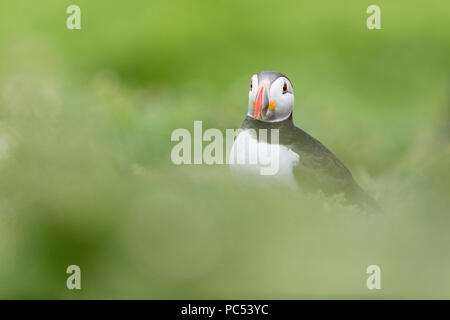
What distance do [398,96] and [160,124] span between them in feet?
7.40

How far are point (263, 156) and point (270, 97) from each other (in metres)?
0.26

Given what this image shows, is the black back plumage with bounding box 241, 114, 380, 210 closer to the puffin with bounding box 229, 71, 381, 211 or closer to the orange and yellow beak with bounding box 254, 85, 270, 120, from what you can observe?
the puffin with bounding box 229, 71, 381, 211

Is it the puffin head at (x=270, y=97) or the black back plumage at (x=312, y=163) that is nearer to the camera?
the black back plumage at (x=312, y=163)

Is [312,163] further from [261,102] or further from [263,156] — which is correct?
[261,102]

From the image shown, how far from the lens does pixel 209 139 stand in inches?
65.1

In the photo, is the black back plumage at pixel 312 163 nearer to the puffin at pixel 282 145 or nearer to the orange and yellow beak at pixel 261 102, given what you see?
the puffin at pixel 282 145

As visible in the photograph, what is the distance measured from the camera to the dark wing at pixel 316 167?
214 centimetres

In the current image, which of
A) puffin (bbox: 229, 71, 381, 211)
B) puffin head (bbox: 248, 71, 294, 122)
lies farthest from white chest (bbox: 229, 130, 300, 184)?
puffin head (bbox: 248, 71, 294, 122)

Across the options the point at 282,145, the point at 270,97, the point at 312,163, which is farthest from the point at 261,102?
the point at 312,163

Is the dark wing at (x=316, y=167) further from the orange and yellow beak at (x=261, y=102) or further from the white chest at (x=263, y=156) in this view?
the orange and yellow beak at (x=261, y=102)

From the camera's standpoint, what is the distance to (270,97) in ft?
7.96

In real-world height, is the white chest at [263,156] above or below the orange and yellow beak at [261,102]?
below

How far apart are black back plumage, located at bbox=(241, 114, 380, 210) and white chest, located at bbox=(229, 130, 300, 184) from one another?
33 mm

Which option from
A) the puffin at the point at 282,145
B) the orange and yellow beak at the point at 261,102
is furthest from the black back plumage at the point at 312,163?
the orange and yellow beak at the point at 261,102
